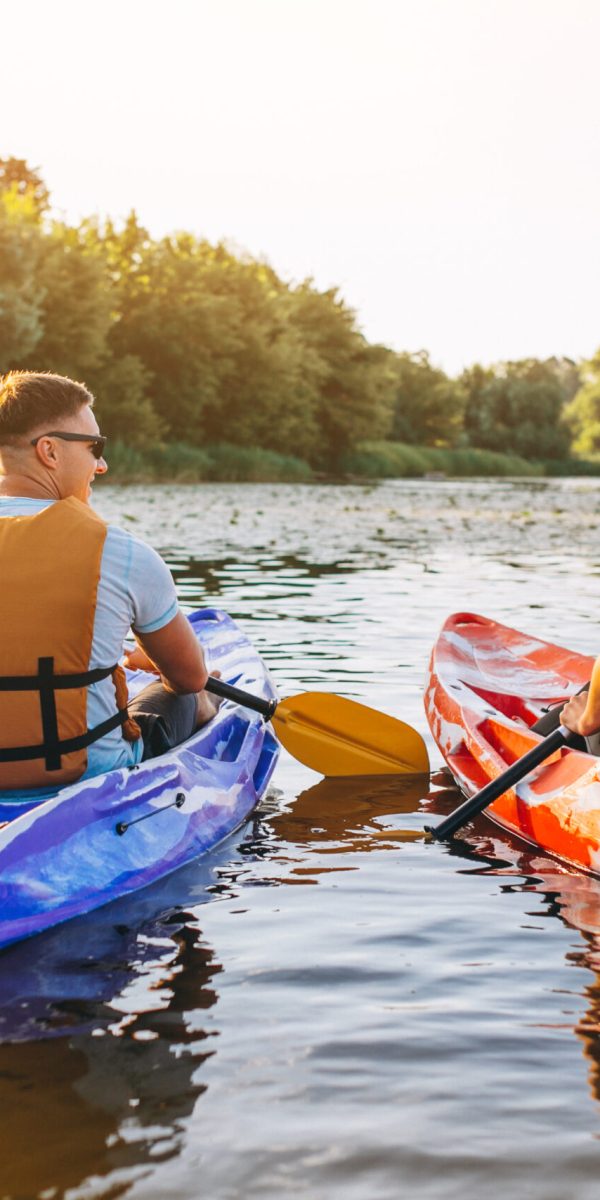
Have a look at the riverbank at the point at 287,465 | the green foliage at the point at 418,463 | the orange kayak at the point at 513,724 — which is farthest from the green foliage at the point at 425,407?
the orange kayak at the point at 513,724

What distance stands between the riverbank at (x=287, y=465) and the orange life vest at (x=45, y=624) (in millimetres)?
30691

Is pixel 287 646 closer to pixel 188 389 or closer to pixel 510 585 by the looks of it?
pixel 510 585

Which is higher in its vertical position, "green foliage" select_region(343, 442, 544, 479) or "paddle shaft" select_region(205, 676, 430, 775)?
"green foliage" select_region(343, 442, 544, 479)

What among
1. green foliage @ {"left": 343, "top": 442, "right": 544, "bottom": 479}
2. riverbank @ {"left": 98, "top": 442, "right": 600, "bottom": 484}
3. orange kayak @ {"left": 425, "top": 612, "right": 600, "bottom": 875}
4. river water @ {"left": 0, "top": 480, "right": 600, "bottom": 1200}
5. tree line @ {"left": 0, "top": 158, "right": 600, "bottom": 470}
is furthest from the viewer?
green foliage @ {"left": 343, "top": 442, "right": 544, "bottom": 479}

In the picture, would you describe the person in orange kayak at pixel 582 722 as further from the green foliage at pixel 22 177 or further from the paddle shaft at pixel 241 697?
the green foliage at pixel 22 177

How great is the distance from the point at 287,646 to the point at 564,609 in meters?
3.15

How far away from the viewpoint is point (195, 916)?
3.80 meters

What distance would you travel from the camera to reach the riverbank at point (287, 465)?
37062 mm

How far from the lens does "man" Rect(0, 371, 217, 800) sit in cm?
343

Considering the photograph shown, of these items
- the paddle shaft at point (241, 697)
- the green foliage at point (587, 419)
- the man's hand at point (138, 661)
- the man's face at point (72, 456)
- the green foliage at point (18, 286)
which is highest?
the green foliage at point (18, 286)

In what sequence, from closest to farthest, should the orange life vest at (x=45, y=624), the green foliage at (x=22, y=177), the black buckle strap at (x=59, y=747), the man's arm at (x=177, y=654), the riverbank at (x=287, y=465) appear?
1. the orange life vest at (x=45, y=624)
2. the black buckle strap at (x=59, y=747)
3. the man's arm at (x=177, y=654)
4. the riverbank at (x=287, y=465)
5. the green foliage at (x=22, y=177)

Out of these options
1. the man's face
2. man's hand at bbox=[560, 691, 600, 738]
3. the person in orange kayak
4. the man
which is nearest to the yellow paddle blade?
the person in orange kayak

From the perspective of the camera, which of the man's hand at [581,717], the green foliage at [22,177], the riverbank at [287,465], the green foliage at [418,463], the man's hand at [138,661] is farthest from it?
the green foliage at [22,177]

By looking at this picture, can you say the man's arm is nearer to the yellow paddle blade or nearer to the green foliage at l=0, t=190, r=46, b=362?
the yellow paddle blade
